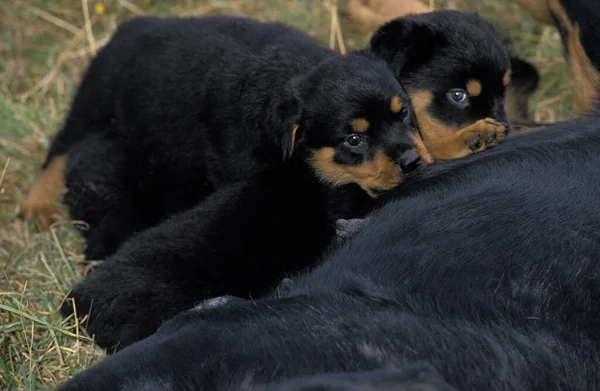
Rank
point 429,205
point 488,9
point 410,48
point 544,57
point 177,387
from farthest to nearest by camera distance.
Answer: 1. point 488,9
2. point 544,57
3. point 410,48
4. point 429,205
5. point 177,387

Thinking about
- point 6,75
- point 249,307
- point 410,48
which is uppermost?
point 410,48

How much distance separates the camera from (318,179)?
10.6 feet

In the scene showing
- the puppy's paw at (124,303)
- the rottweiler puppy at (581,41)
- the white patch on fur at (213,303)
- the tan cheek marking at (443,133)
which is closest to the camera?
the white patch on fur at (213,303)

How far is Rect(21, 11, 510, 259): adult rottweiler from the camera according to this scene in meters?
3.16

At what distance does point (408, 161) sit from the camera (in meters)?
2.96

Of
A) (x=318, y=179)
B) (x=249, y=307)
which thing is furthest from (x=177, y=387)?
(x=318, y=179)

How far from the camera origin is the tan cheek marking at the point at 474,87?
3.32m

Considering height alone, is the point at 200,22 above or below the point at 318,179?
above

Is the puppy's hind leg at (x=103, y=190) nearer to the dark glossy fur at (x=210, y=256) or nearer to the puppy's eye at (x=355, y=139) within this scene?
the dark glossy fur at (x=210, y=256)

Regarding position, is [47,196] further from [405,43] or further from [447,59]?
[447,59]

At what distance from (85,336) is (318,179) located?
3.38 feet

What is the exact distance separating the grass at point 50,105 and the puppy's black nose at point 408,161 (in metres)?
1.29

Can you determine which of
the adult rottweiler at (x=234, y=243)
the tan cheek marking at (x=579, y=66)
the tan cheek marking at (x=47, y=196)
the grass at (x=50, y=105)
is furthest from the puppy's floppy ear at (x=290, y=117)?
the tan cheek marking at (x=47, y=196)

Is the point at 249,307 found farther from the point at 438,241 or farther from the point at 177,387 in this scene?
the point at 438,241
